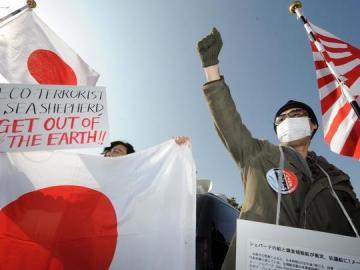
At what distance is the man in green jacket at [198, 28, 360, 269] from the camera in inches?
78.5

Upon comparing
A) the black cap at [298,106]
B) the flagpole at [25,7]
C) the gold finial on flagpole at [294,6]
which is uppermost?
the gold finial on flagpole at [294,6]

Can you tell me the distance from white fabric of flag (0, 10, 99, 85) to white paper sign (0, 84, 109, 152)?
1.11 m

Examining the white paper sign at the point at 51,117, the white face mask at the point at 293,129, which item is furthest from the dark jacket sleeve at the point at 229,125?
the white paper sign at the point at 51,117

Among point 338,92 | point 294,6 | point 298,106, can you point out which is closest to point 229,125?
point 298,106

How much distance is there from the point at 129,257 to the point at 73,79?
9.22 ft

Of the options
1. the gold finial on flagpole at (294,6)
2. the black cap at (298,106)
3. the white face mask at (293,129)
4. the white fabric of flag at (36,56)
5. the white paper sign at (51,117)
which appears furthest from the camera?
the gold finial on flagpole at (294,6)

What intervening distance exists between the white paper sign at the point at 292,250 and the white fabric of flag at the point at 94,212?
1260mm

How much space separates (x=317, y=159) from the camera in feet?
8.45

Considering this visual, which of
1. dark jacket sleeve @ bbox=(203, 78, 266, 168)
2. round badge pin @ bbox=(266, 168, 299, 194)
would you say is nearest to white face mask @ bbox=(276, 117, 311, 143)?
dark jacket sleeve @ bbox=(203, 78, 266, 168)

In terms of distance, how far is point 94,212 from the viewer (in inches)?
99.9

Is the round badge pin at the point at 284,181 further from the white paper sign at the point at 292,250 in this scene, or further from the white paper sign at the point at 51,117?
the white paper sign at the point at 51,117

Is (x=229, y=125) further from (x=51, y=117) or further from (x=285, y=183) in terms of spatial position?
(x=51, y=117)

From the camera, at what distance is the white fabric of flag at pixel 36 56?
367 cm

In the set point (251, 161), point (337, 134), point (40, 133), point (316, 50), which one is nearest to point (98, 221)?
point (40, 133)
